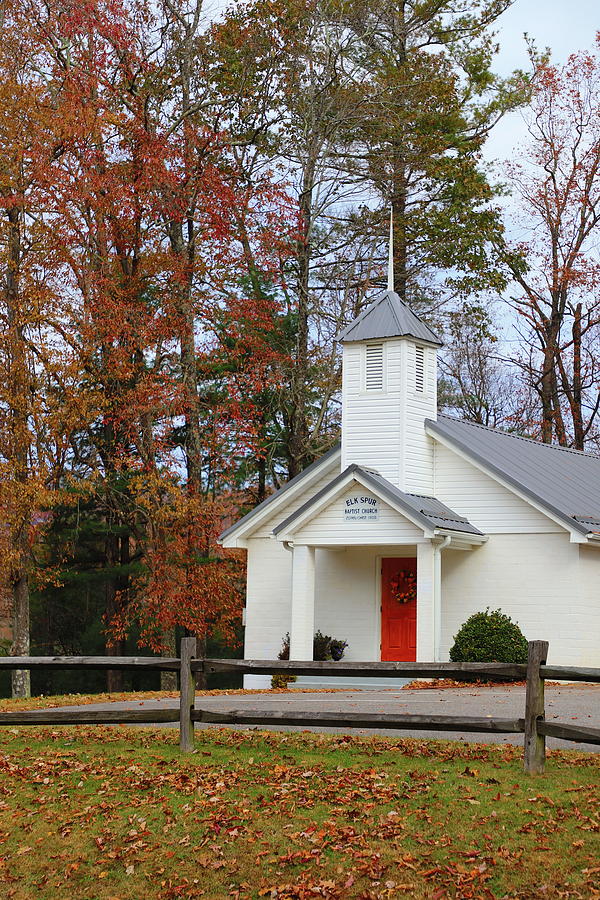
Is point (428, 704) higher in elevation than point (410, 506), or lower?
lower

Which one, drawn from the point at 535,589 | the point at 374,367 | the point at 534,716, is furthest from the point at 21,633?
the point at 534,716

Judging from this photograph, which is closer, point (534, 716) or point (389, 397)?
point (534, 716)

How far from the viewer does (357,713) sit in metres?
11.8

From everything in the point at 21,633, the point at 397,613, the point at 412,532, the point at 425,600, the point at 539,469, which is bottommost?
the point at 21,633

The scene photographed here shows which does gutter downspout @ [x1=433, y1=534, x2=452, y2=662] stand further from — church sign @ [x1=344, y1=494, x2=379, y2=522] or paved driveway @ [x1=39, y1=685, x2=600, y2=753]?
paved driveway @ [x1=39, y1=685, x2=600, y2=753]

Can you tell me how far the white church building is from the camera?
2359cm

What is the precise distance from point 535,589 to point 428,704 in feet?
24.3

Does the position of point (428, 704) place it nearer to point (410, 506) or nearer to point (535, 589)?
point (410, 506)

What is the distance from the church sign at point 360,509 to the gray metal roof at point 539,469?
2.44m

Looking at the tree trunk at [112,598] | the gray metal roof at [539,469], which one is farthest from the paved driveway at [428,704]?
the tree trunk at [112,598]

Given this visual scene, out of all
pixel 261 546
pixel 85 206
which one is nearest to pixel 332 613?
pixel 261 546

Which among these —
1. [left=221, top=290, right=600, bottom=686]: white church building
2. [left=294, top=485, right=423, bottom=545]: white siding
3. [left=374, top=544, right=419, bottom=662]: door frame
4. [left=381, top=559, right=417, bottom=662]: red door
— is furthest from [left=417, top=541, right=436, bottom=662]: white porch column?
[left=381, top=559, right=417, bottom=662]: red door

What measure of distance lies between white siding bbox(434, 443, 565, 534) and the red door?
5.77ft

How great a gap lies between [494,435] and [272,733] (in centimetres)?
1651
